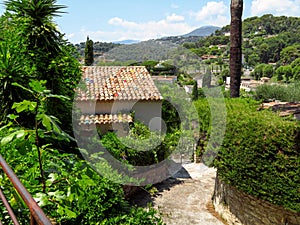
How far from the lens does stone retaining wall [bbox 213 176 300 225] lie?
7.07 m

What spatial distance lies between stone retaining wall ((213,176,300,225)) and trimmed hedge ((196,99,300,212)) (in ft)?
0.98

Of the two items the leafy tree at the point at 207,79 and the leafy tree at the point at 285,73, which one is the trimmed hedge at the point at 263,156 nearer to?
the leafy tree at the point at 207,79

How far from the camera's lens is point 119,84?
15.2 metres

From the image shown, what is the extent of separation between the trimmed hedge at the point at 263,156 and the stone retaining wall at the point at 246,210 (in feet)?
0.98

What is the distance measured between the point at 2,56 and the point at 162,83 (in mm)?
10995

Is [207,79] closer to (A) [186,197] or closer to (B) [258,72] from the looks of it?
(A) [186,197]

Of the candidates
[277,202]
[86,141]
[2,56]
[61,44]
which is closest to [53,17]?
[61,44]

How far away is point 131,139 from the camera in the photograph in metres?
11.3

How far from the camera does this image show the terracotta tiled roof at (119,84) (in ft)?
46.7

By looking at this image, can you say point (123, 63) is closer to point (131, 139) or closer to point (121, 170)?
point (131, 139)

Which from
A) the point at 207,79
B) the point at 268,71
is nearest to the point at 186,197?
the point at 207,79

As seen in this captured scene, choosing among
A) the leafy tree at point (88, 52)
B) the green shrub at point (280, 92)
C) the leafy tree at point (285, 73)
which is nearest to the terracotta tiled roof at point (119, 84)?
the leafy tree at point (88, 52)

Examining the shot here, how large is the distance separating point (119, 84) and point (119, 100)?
4.08 ft

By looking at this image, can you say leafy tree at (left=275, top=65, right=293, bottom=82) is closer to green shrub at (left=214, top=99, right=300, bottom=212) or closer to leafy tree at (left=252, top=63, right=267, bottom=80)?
leafy tree at (left=252, top=63, right=267, bottom=80)
